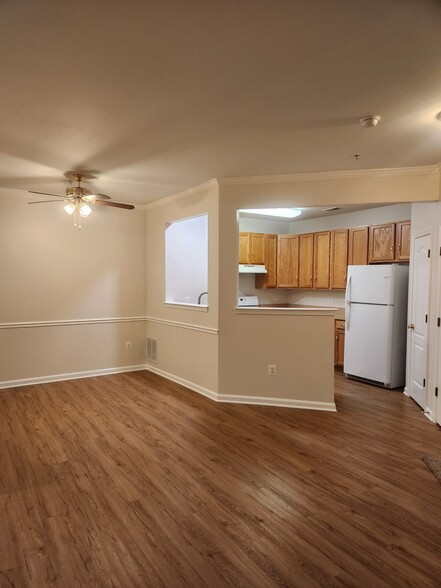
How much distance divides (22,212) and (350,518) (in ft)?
16.1

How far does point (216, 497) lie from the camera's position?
239 cm

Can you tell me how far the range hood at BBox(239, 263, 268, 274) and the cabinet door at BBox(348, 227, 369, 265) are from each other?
57.5 inches

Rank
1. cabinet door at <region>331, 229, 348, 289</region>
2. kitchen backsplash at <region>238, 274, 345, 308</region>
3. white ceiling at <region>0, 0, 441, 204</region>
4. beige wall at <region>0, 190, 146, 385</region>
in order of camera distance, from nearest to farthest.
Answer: white ceiling at <region>0, 0, 441, 204</region> < beige wall at <region>0, 190, 146, 385</region> < cabinet door at <region>331, 229, 348, 289</region> < kitchen backsplash at <region>238, 274, 345, 308</region>

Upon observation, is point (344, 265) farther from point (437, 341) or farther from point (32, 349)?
point (32, 349)

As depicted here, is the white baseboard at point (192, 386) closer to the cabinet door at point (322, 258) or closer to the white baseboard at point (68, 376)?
the white baseboard at point (68, 376)

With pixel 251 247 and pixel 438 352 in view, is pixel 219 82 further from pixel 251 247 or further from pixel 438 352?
pixel 251 247

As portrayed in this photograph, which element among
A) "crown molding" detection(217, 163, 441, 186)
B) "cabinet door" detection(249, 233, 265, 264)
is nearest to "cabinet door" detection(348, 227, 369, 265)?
"cabinet door" detection(249, 233, 265, 264)

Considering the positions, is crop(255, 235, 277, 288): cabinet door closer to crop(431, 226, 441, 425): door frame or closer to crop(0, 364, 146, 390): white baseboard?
crop(0, 364, 146, 390): white baseboard

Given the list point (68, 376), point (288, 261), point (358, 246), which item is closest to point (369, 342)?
point (358, 246)

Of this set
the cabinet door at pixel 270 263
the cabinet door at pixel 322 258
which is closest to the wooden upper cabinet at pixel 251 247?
the cabinet door at pixel 270 263

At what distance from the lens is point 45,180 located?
415cm

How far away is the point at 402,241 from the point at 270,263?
7.42 ft

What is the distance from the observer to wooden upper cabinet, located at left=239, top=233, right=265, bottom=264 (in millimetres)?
6188

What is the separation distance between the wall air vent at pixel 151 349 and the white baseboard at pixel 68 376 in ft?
0.77
